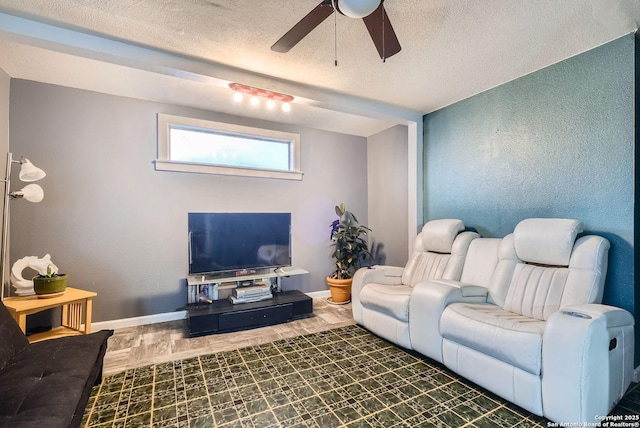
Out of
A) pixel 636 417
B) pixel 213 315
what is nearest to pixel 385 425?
pixel 636 417

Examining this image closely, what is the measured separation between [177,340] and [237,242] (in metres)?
1.16

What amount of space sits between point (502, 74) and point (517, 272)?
178cm

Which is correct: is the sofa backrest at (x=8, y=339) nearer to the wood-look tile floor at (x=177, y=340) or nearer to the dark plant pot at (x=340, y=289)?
the wood-look tile floor at (x=177, y=340)

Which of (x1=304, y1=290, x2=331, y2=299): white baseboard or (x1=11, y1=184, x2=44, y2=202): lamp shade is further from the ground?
(x1=11, y1=184, x2=44, y2=202): lamp shade

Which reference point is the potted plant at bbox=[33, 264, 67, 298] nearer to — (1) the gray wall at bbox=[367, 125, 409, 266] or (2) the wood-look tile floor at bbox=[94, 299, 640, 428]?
(2) the wood-look tile floor at bbox=[94, 299, 640, 428]

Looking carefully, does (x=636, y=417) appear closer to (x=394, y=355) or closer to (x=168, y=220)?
(x=394, y=355)

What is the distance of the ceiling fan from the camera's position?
142 centimetres

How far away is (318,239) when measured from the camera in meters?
4.35

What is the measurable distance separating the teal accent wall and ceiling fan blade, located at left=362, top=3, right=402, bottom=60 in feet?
5.39

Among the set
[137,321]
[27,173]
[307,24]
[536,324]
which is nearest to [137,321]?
[137,321]

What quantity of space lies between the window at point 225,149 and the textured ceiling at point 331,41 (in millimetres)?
489

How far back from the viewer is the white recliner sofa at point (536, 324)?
5.20ft

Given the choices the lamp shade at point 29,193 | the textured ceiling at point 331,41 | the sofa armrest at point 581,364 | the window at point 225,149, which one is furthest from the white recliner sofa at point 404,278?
the lamp shade at point 29,193

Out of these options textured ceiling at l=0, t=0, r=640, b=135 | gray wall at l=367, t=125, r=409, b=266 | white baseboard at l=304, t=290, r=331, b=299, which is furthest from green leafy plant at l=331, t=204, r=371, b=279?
textured ceiling at l=0, t=0, r=640, b=135
